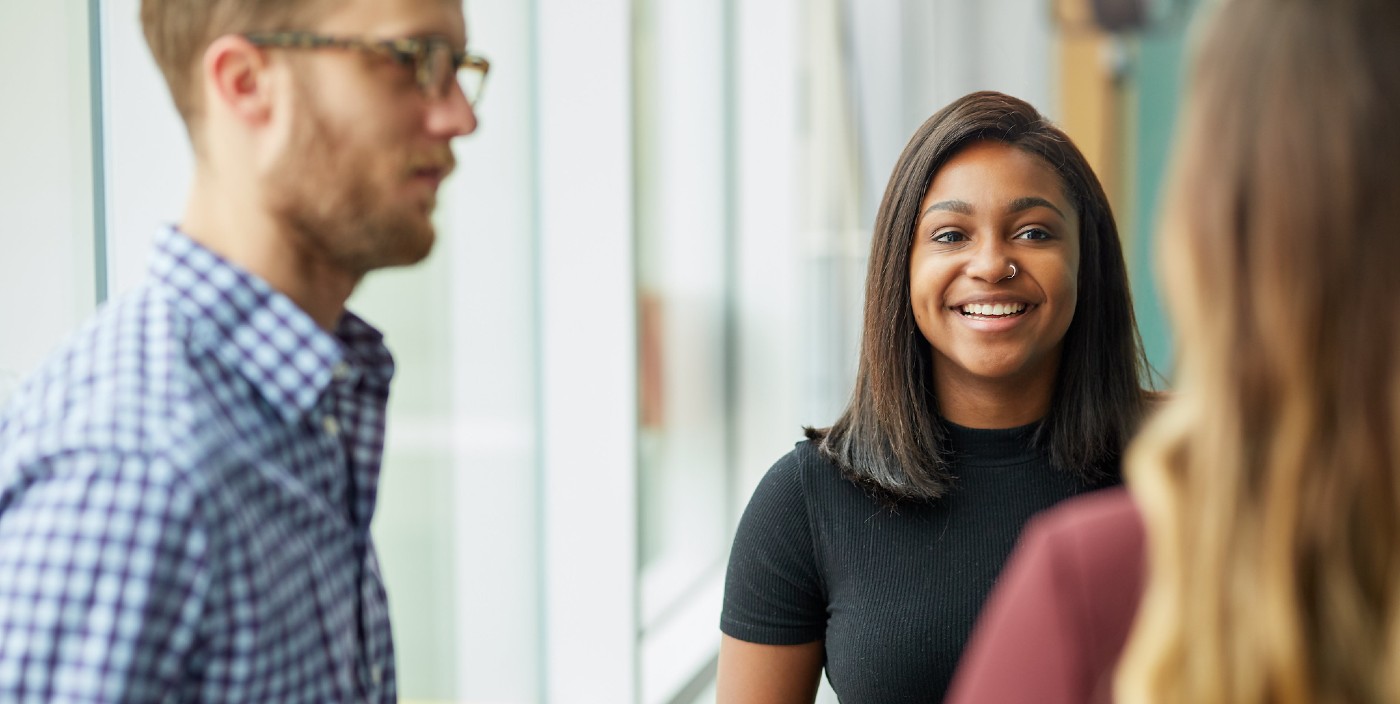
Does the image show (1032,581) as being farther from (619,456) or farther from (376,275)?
(619,456)

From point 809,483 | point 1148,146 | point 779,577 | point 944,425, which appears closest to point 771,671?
point 779,577

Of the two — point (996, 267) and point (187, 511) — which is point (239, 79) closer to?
point (187, 511)

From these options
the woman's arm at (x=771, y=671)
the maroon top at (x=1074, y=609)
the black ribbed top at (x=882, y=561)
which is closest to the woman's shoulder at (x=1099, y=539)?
the maroon top at (x=1074, y=609)

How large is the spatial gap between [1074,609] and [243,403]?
0.63 metres

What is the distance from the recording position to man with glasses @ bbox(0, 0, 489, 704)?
814 millimetres

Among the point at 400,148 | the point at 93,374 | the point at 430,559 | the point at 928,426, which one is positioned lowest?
the point at 430,559

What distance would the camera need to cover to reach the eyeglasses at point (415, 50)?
3.24 ft

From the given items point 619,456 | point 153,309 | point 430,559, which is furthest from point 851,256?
point 153,309

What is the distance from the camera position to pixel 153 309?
94 cm

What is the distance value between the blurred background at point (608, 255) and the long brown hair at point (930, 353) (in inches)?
30.8

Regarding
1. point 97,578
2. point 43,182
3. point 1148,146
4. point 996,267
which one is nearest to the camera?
point 97,578

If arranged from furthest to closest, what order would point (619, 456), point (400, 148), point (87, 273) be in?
point (619, 456) < point (87, 273) < point (400, 148)

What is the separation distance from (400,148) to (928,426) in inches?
35.7

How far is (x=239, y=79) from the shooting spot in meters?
0.99
